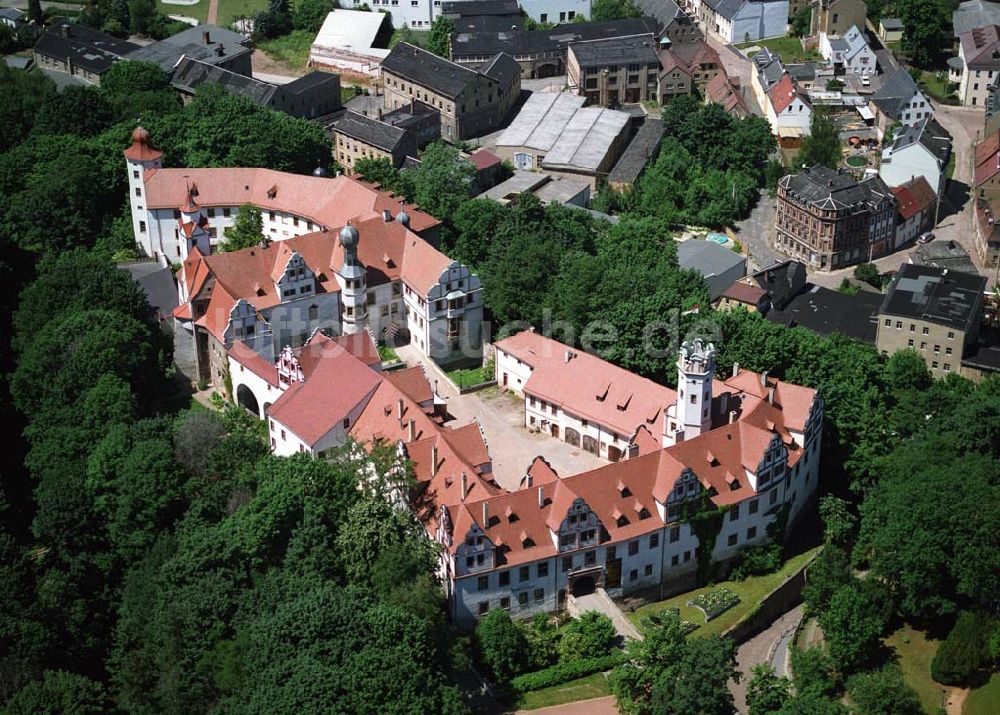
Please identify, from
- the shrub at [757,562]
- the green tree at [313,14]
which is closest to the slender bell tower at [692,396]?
the shrub at [757,562]

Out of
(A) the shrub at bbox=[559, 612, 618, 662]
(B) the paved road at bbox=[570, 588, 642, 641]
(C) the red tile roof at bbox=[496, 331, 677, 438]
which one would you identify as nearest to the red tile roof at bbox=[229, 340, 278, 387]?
(C) the red tile roof at bbox=[496, 331, 677, 438]

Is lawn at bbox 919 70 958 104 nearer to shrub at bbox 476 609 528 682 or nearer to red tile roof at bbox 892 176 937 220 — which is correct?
red tile roof at bbox 892 176 937 220

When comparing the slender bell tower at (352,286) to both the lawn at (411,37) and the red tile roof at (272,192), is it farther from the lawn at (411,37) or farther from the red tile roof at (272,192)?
the lawn at (411,37)

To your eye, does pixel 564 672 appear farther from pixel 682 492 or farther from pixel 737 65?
pixel 737 65

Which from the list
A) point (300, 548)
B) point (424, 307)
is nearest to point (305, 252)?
point (424, 307)

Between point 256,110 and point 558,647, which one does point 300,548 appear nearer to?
point 558,647
